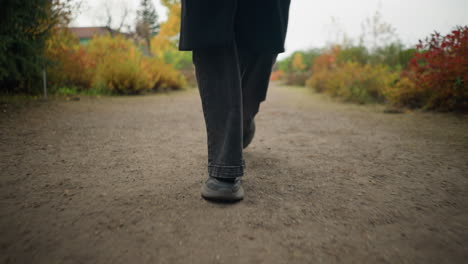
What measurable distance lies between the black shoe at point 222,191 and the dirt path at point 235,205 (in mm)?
47

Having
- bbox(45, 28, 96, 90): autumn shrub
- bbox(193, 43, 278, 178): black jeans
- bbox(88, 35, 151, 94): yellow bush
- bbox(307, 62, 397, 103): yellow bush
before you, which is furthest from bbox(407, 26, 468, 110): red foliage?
bbox(45, 28, 96, 90): autumn shrub

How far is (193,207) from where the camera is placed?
47.5 inches

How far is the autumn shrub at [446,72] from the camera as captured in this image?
378 centimetres

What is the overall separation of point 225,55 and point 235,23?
9.3 inches

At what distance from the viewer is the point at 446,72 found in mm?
3871

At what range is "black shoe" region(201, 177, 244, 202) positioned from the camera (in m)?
1.25

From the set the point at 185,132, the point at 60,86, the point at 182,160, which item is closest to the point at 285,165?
the point at 182,160

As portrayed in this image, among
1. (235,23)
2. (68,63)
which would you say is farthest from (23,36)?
(235,23)

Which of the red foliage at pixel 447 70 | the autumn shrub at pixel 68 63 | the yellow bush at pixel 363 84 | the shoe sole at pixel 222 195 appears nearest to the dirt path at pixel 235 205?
the shoe sole at pixel 222 195

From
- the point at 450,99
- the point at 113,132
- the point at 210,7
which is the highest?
the point at 210,7

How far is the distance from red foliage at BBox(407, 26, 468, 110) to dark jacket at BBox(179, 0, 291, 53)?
3628 mm

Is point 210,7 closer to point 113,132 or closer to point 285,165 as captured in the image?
point 285,165

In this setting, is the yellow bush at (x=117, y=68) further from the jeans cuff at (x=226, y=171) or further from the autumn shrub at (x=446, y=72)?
the jeans cuff at (x=226, y=171)

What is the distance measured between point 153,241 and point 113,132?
6.97 ft
